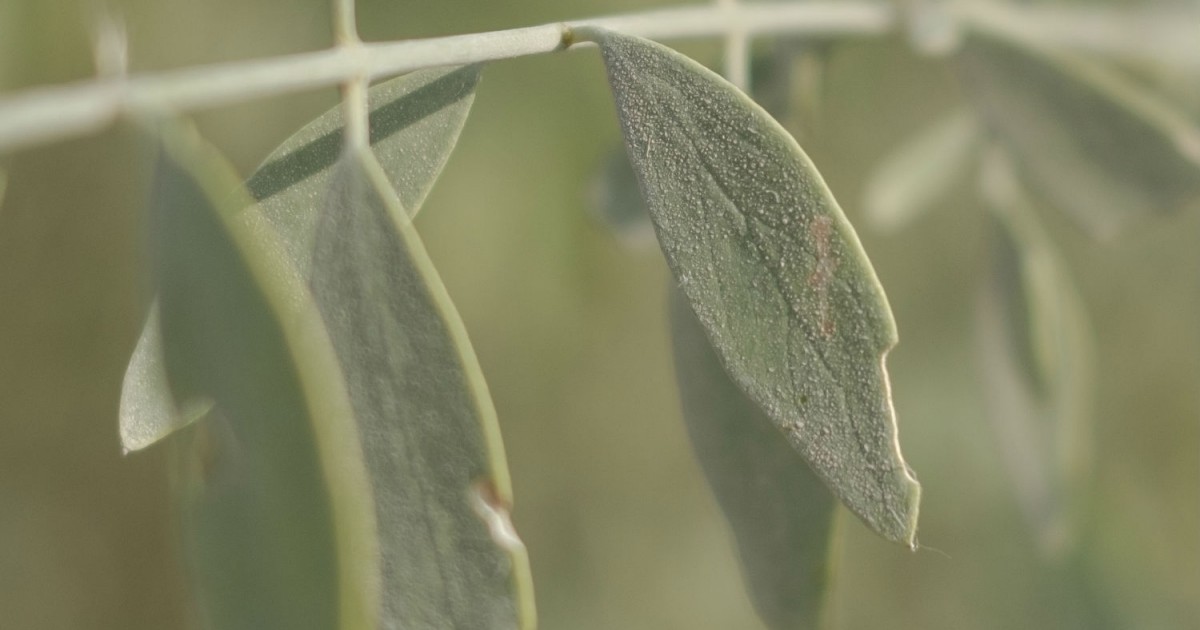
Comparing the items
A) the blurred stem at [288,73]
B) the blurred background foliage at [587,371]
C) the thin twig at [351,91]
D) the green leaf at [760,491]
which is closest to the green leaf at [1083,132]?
the blurred stem at [288,73]

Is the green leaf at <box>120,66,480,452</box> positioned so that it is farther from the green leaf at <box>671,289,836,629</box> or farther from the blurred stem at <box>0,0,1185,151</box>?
the green leaf at <box>671,289,836,629</box>

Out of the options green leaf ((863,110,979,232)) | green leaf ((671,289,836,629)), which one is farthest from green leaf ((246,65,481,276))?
green leaf ((863,110,979,232))

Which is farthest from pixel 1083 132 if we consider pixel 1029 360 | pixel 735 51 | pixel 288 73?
pixel 288 73

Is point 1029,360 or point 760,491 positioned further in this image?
point 1029,360

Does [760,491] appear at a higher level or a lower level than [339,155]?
lower

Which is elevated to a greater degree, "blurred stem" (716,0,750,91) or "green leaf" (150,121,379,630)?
"blurred stem" (716,0,750,91)

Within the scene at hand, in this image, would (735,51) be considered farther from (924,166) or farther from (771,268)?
(924,166)
